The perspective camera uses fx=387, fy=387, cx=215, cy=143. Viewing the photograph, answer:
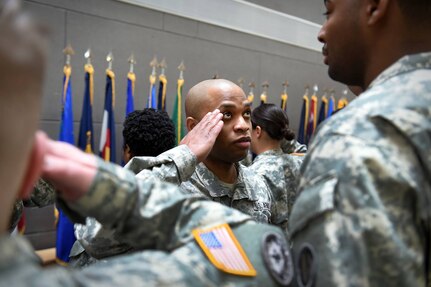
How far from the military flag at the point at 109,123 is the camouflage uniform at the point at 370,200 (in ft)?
9.57

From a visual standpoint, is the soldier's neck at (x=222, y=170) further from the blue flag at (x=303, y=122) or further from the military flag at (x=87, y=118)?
the blue flag at (x=303, y=122)

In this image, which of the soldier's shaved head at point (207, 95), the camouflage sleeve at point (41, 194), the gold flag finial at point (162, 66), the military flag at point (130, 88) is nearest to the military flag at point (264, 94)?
the gold flag finial at point (162, 66)

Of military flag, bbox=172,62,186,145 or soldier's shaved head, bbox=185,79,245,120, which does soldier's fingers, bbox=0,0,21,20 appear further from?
military flag, bbox=172,62,186,145

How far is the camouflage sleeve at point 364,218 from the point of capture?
2.15 feet

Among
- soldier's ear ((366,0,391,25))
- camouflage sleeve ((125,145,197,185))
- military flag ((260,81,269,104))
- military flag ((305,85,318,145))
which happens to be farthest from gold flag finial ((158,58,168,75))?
soldier's ear ((366,0,391,25))

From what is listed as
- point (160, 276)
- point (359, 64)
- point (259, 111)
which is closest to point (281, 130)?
point (259, 111)

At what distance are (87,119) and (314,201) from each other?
298cm

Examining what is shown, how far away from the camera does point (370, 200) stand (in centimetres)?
67

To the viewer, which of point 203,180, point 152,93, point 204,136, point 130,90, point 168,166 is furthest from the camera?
point 152,93

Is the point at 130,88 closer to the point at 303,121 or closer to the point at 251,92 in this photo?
the point at 251,92

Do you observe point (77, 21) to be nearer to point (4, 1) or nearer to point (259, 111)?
point (259, 111)

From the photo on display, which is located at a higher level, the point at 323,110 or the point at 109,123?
the point at 323,110

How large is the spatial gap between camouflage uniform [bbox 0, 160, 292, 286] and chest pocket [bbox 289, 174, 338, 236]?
0.21 feet

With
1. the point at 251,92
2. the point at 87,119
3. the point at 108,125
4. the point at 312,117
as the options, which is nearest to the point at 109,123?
the point at 108,125
